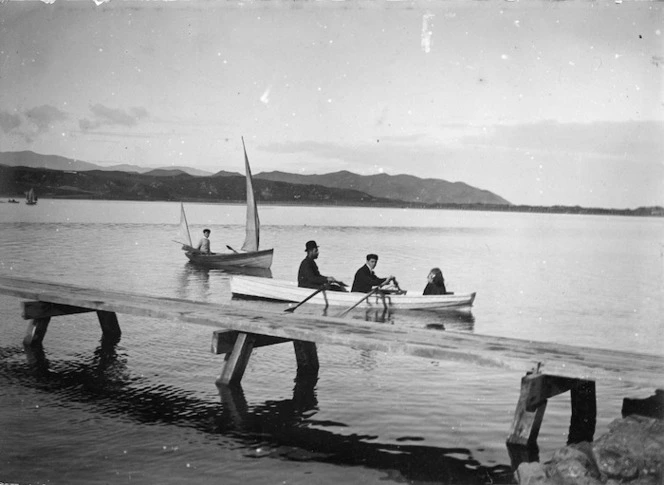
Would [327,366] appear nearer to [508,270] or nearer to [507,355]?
[507,355]

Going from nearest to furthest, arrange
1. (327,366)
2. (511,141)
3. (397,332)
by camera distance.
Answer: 1. (397,332)
2. (327,366)
3. (511,141)

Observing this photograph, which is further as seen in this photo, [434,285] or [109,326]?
[434,285]

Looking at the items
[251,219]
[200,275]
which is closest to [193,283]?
[200,275]

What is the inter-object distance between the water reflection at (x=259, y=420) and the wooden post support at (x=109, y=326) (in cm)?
203

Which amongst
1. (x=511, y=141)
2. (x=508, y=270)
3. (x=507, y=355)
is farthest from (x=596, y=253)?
(x=507, y=355)

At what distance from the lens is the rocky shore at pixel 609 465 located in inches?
229

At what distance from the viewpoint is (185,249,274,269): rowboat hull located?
33969 mm

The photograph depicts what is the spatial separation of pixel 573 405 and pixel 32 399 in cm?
729

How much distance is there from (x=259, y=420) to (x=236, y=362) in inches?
49.0

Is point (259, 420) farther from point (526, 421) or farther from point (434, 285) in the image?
point (434, 285)

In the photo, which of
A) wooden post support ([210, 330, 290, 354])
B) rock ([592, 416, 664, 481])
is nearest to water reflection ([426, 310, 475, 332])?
wooden post support ([210, 330, 290, 354])

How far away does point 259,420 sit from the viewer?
29.4ft

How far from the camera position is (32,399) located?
964 cm

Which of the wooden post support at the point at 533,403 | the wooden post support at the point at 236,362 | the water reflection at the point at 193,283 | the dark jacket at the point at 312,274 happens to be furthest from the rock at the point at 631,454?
the water reflection at the point at 193,283
